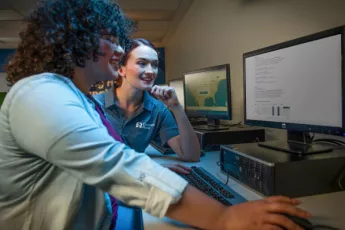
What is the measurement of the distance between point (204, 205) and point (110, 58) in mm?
519

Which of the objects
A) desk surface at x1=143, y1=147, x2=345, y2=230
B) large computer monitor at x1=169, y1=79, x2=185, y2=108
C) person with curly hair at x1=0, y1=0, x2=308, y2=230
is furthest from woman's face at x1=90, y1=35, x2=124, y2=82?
large computer monitor at x1=169, y1=79, x2=185, y2=108

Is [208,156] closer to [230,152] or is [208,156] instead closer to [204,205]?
[230,152]

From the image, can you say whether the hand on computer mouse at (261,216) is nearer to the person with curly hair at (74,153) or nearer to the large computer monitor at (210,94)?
the person with curly hair at (74,153)

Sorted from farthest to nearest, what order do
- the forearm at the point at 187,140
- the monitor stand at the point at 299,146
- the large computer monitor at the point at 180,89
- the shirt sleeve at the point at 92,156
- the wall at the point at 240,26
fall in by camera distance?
1. the large computer monitor at the point at 180,89
2. the forearm at the point at 187,140
3. the wall at the point at 240,26
4. the monitor stand at the point at 299,146
5. the shirt sleeve at the point at 92,156

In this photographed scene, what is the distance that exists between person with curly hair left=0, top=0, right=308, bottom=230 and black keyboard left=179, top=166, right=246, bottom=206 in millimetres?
283

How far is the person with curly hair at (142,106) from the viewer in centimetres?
160

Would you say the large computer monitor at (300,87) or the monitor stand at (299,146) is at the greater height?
the large computer monitor at (300,87)

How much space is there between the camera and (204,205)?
1.80ft

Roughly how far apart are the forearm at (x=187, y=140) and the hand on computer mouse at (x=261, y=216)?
0.91m

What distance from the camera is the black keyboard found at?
854 mm

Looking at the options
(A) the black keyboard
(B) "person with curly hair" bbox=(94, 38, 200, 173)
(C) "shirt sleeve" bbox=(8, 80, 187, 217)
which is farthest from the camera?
(B) "person with curly hair" bbox=(94, 38, 200, 173)

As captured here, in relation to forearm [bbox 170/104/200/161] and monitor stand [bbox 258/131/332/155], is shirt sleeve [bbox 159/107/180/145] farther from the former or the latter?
monitor stand [bbox 258/131/332/155]

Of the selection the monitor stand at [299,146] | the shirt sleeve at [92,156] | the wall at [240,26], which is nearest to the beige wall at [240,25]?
the wall at [240,26]

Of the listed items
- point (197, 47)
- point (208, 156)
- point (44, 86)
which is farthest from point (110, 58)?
point (197, 47)
